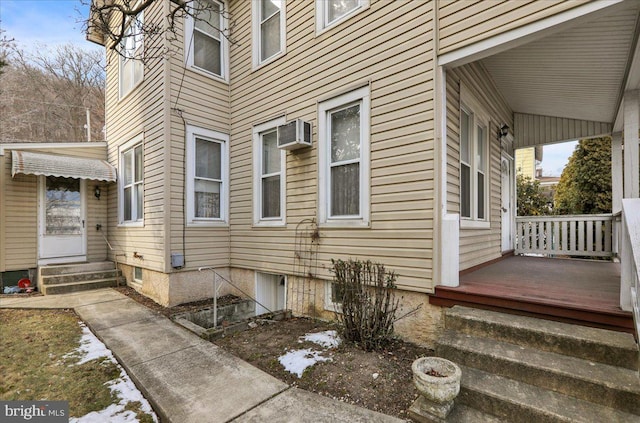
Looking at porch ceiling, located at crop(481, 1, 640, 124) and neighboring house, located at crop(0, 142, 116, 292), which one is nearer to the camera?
porch ceiling, located at crop(481, 1, 640, 124)

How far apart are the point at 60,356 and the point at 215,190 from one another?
3.53 metres

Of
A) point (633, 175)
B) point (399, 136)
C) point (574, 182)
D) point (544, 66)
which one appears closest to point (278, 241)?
point (399, 136)

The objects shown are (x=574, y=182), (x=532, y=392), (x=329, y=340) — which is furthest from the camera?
(x=574, y=182)

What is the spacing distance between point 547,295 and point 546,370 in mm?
1037

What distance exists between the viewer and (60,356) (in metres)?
3.47

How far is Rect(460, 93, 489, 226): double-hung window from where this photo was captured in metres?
4.45

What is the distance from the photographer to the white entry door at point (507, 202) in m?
6.58

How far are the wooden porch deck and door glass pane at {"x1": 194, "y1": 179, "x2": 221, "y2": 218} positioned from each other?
449 cm

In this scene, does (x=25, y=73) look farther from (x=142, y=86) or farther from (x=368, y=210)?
(x=368, y=210)

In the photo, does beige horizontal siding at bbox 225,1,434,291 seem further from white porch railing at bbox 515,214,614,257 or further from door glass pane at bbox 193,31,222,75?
white porch railing at bbox 515,214,614,257

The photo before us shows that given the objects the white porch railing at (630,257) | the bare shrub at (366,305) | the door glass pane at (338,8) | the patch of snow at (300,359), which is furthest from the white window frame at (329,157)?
the white porch railing at (630,257)

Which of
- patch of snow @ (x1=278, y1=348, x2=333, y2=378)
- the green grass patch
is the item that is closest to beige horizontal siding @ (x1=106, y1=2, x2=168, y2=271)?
the green grass patch

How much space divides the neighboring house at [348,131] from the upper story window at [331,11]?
21mm

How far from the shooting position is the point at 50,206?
711cm
